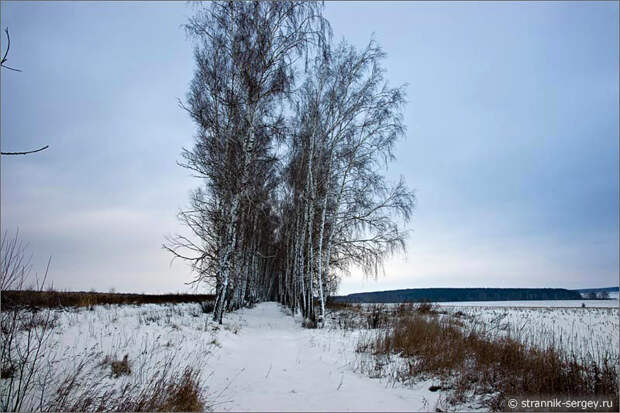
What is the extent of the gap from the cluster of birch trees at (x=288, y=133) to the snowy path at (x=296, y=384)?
3.77m

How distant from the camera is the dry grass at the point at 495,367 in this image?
3852mm

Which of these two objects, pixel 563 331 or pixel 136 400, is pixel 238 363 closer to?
pixel 136 400

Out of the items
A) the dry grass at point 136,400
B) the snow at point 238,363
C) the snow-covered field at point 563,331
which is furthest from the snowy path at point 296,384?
the snow-covered field at point 563,331

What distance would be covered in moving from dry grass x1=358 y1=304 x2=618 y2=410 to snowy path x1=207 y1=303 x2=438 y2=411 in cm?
59

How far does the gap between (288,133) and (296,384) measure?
921 centimetres

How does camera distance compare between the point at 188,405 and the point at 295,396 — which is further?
A: the point at 295,396

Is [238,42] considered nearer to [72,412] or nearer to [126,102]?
[126,102]

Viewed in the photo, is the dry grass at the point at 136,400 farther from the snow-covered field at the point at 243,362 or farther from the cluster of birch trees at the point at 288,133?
the cluster of birch trees at the point at 288,133

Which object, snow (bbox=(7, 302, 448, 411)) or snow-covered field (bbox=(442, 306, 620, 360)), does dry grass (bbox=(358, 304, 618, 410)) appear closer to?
snow-covered field (bbox=(442, 306, 620, 360))

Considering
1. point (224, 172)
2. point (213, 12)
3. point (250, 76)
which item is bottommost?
point (224, 172)

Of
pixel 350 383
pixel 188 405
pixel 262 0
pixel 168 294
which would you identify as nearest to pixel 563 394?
pixel 350 383

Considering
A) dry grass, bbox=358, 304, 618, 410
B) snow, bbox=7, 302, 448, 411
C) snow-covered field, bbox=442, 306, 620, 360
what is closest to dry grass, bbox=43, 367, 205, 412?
snow, bbox=7, 302, 448, 411

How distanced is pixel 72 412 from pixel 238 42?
10.6 m

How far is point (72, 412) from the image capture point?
9.61 feet
